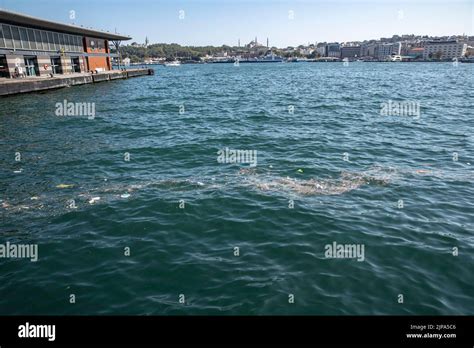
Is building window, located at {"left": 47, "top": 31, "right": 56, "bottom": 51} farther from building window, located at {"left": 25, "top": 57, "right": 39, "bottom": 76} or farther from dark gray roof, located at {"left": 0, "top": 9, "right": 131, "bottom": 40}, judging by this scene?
building window, located at {"left": 25, "top": 57, "right": 39, "bottom": 76}

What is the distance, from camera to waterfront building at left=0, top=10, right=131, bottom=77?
53531 mm

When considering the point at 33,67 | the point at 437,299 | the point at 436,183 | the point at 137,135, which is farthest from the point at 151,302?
the point at 33,67

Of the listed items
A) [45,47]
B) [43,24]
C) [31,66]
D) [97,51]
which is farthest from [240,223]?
[97,51]

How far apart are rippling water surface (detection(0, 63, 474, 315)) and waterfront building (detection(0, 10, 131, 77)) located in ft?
133

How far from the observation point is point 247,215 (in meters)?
11.3

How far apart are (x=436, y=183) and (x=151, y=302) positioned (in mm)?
12121

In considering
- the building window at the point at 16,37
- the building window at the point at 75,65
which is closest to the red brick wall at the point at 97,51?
the building window at the point at 75,65

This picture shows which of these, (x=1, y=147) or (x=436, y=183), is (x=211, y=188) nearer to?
(x=436, y=183)

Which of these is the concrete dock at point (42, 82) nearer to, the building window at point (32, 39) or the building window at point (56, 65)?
the building window at point (32, 39)

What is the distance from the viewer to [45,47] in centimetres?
6438

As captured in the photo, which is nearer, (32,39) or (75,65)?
(32,39)

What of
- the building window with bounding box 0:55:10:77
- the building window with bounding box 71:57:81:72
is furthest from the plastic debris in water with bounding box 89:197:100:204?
the building window with bounding box 71:57:81:72

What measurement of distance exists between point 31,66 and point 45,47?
6098mm

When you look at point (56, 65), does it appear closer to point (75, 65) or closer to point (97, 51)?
point (75, 65)
